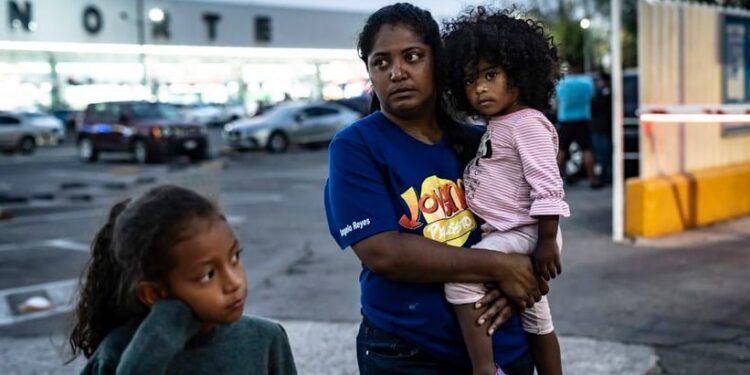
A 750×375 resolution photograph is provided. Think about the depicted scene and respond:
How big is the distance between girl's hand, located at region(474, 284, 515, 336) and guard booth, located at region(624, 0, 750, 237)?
5.90 meters

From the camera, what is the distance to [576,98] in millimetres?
13000

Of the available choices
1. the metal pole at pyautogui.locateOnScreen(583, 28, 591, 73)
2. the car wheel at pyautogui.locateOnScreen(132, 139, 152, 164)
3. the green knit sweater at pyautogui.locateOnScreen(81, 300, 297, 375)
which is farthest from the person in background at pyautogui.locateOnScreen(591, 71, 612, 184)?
the metal pole at pyautogui.locateOnScreen(583, 28, 591, 73)

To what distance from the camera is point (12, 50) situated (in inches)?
1884

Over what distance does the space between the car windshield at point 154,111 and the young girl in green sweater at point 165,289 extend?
22923 millimetres

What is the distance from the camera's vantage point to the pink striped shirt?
2.34m

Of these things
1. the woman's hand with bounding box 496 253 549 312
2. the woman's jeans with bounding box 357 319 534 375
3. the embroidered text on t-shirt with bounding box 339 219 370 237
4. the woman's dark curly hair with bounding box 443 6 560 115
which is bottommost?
the woman's jeans with bounding box 357 319 534 375

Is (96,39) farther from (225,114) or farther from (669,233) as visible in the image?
(669,233)

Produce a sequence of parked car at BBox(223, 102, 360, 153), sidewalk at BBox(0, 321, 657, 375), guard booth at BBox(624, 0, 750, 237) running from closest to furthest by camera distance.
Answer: sidewalk at BBox(0, 321, 657, 375), guard booth at BBox(624, 0, 750, 237), parked car at BBox(223, 102, 360, 153)

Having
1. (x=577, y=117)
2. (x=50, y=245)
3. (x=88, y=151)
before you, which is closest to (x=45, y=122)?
(x=88, y=151)

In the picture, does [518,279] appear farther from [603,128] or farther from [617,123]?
[603,128]

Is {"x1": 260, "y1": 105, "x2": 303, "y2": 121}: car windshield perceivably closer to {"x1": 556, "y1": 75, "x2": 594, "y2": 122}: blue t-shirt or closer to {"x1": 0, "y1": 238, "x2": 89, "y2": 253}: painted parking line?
{"x1": 556, "y1": 75, "x2": 594, "y2": 122}: blue t-shirt

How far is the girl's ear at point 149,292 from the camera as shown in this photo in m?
1.79

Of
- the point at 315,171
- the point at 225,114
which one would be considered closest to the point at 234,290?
the point at 315,171

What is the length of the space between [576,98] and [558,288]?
262 inches
